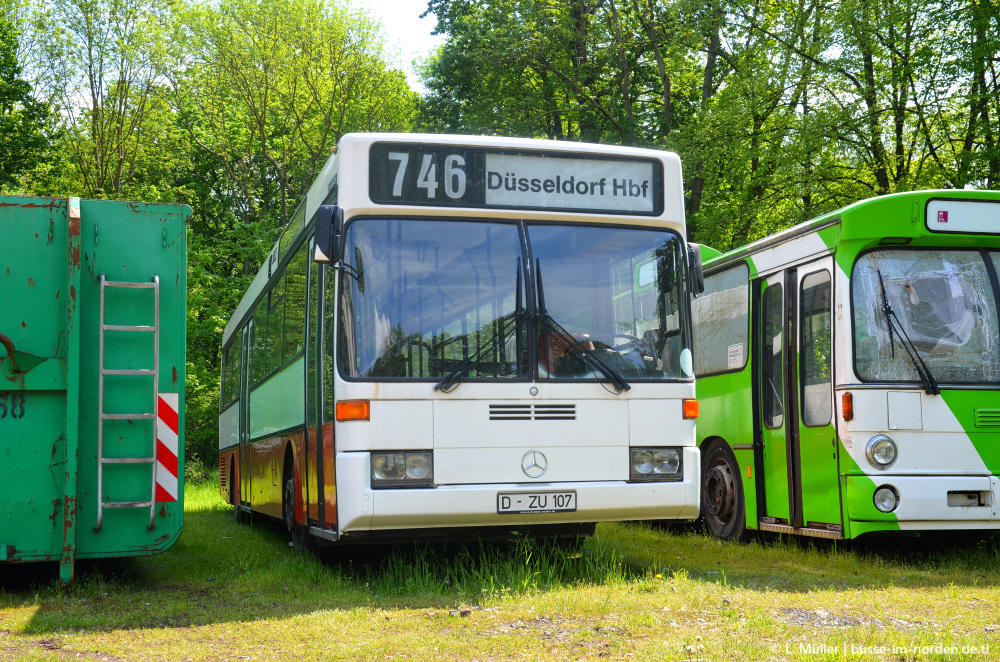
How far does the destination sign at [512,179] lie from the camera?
7875 millimetres

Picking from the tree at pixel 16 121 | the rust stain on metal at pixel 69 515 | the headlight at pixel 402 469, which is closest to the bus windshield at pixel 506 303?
the headlight at pixel 402 469

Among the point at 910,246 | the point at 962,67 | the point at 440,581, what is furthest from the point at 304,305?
the point at 962,67

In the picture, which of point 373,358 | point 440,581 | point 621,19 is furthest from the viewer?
point 621,19

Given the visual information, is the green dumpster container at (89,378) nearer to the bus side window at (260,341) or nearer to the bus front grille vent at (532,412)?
the bus front grille vent at (532,412)

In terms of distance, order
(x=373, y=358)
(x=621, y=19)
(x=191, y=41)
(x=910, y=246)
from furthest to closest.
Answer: (x=191, y=41)
(x=621, y=19)
(x=910, y=246)
(x=373, y=358)

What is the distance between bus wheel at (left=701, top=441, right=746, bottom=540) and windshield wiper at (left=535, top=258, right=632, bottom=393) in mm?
3515

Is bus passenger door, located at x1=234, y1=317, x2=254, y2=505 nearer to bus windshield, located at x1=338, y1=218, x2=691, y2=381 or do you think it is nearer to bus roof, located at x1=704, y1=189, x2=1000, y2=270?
bus windshield, located at x1=338, y1=218, x2=691, y2=381

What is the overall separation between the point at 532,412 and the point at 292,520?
326 centimetres

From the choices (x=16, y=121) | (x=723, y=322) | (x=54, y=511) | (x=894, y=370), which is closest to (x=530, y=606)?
(x=54, y=511)

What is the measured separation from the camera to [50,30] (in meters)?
28.4

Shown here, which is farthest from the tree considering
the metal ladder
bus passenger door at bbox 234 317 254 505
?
the metal ladder

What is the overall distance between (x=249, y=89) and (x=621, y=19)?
1188cm

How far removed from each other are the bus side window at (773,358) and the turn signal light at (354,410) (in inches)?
176

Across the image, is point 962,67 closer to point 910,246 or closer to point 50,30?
point 910,246
